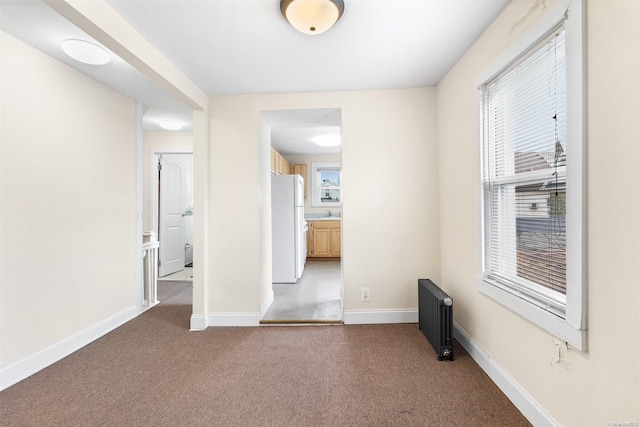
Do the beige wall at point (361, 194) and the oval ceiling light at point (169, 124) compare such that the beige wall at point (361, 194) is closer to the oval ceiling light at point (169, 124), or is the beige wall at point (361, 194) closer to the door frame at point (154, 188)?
the oval ceiling light at point (169, 124)

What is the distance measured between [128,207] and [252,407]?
95.8 inches

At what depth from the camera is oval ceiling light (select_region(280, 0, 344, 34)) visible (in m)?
1.45

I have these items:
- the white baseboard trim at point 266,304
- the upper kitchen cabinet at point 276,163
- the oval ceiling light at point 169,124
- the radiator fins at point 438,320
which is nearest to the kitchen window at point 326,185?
the upper kitchen cabinet at point 276,163

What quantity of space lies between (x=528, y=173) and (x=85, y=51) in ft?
9.74

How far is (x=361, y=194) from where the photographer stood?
2730mm

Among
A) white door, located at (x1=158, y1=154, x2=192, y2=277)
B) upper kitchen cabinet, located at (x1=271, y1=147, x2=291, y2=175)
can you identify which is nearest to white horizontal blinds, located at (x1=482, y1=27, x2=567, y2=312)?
upper kitchen cabinet, located at (x1=271, y1=147, x2=291, y2=175)

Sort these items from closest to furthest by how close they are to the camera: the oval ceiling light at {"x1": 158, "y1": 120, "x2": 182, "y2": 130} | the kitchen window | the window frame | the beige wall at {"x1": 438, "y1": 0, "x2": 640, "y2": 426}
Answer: the beige wall at {"x1": 438, "y1": 0, "x2": 640, "y2": 426}, the window frame, the oval ceiling light at {"x1": 158, "y1": 120, "x2": 182, "y2": 130}, the kitchen window

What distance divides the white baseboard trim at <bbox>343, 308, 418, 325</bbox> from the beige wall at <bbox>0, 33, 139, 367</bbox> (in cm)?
235

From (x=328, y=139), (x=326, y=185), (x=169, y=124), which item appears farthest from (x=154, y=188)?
(x=326, y=185)

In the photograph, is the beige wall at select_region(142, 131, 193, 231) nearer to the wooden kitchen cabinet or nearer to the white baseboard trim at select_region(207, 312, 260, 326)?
the white baseboard trim at select_region(207, 312, 260, 326)

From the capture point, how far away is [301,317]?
2.86 meters

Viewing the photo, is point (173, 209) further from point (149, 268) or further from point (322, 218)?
point (322, 218)

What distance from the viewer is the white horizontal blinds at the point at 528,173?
129cm

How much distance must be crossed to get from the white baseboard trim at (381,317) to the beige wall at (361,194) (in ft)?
0.19
